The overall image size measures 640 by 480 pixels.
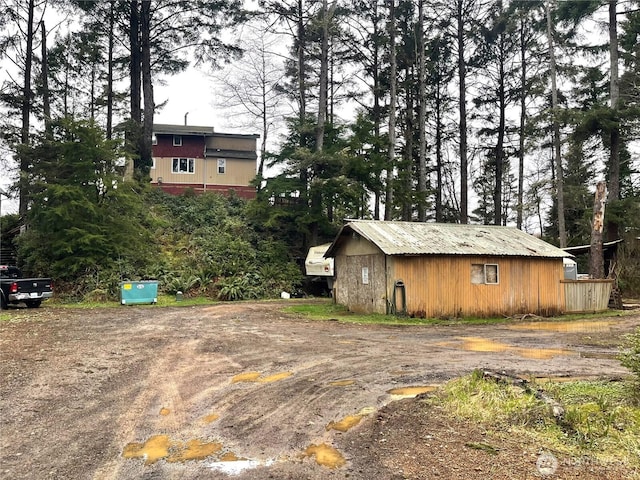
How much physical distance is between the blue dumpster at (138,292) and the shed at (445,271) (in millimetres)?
7715

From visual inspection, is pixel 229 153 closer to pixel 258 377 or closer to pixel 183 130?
pixel 183 130

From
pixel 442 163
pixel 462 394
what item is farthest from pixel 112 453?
pixel 442 163

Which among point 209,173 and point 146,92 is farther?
point 209,173

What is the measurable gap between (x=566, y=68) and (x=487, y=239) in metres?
13.3

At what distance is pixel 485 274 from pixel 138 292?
13449mm

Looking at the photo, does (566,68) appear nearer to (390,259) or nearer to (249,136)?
(390,259)

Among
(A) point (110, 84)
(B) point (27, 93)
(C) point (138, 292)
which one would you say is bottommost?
(C) point (138, 292)

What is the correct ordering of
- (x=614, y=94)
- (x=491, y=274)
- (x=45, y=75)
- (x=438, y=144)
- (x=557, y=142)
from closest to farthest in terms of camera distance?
(x=491, y=274) < (x=614, y=94) < (x=557, y=142) < (x=45, y=75) < (x=438, y=144)

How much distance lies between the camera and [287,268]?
2603 cm

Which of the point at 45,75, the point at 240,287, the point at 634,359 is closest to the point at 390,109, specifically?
the point at 240,287

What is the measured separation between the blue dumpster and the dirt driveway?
19.1ft

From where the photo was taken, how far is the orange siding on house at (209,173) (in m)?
37.1

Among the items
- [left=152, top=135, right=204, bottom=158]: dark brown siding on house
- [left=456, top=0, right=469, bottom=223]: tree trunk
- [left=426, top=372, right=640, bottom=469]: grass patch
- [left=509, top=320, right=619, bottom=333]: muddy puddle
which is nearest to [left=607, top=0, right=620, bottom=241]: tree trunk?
[left=456, top=0, right=469, bottom=223]: tree trunk

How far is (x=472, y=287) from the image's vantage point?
1689cm
